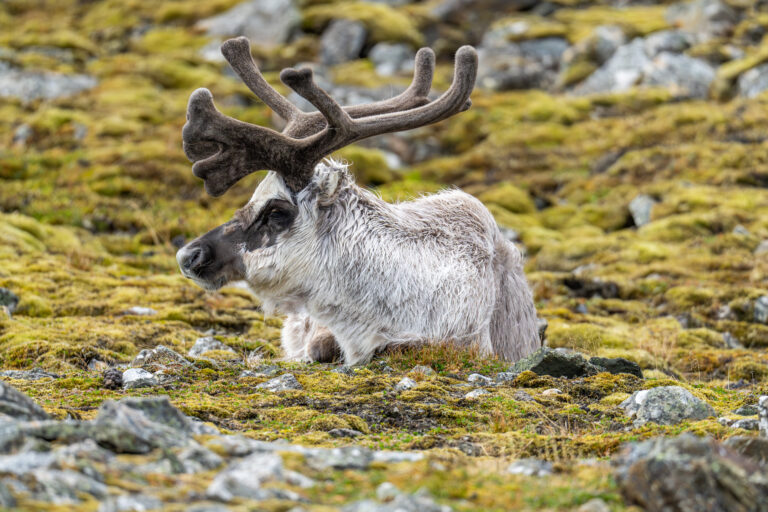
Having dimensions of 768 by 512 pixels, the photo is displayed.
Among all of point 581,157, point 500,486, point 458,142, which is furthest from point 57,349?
→ point 458,142

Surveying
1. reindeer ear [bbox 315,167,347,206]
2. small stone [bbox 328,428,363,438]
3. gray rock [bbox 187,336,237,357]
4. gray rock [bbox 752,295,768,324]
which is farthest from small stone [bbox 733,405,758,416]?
gray rock [bbox 752,295,768,324]

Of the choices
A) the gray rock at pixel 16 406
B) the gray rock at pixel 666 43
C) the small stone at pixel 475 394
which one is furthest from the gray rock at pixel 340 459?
the gray rock at pixel 666 43

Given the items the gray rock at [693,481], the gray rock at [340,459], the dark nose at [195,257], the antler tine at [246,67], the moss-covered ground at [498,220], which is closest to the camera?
the gray rock at [693,481]

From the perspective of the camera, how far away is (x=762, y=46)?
3856cm

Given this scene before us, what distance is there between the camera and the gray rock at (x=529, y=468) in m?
4.38

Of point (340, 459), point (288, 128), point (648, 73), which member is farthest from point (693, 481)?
point (648, 73)

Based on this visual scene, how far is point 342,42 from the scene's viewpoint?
4225 centimetres

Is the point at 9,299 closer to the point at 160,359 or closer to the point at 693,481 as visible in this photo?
the point at 160,359

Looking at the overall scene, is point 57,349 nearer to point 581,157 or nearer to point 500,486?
point 500,486

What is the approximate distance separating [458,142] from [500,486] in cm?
2954

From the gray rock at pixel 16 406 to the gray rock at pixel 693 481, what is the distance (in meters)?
3.16

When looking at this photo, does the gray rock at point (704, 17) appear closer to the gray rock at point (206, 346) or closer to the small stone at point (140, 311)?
the small stone at point (140, 311)

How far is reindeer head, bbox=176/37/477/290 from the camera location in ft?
26.0

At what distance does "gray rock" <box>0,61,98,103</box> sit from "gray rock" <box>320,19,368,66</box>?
12306 mm
